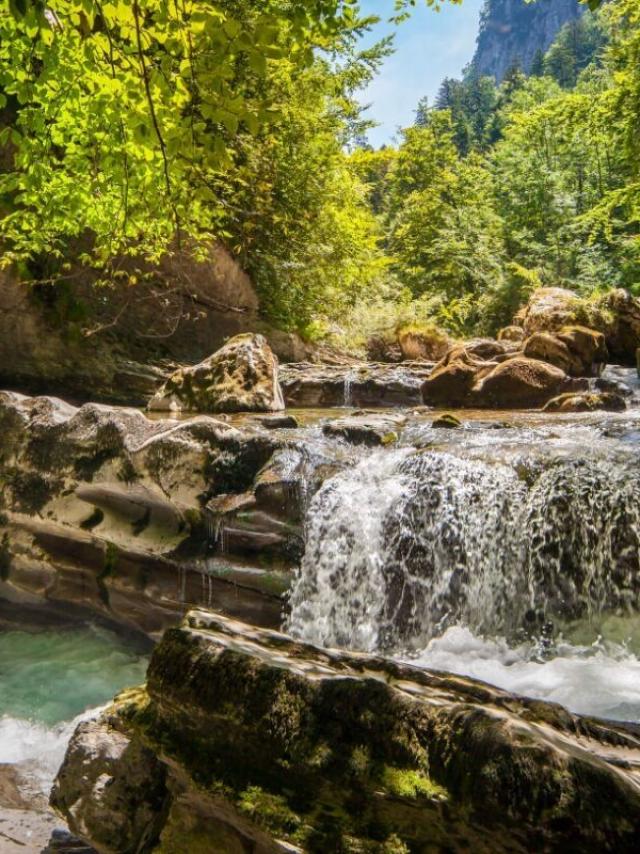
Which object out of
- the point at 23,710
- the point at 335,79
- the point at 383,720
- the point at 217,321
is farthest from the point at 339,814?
the point at 335,79

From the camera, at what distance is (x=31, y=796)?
360 centimetres

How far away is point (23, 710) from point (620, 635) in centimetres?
453

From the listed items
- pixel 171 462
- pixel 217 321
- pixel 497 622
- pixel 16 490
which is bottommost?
pixel 497 622

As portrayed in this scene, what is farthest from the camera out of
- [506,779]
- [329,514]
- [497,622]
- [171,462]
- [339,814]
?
[171,462]

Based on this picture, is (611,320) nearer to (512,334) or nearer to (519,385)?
(512,334)

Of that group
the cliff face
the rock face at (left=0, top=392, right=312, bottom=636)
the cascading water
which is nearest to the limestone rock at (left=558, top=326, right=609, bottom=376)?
the cascading water

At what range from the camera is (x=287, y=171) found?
13.1 meters

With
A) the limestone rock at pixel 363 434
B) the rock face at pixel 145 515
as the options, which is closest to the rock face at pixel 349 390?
the limestone rock at pixel 363 434

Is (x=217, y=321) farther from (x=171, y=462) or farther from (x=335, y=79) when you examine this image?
(x=171, y=462)

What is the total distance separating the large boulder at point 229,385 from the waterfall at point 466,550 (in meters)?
4.05

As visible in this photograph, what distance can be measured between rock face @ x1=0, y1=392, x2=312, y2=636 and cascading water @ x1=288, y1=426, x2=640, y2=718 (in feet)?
1.35

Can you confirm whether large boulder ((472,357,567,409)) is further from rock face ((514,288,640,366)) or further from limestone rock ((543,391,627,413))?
rock face ((514,288,640,366))

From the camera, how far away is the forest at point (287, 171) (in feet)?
10.4

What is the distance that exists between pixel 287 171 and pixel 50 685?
10.4m
